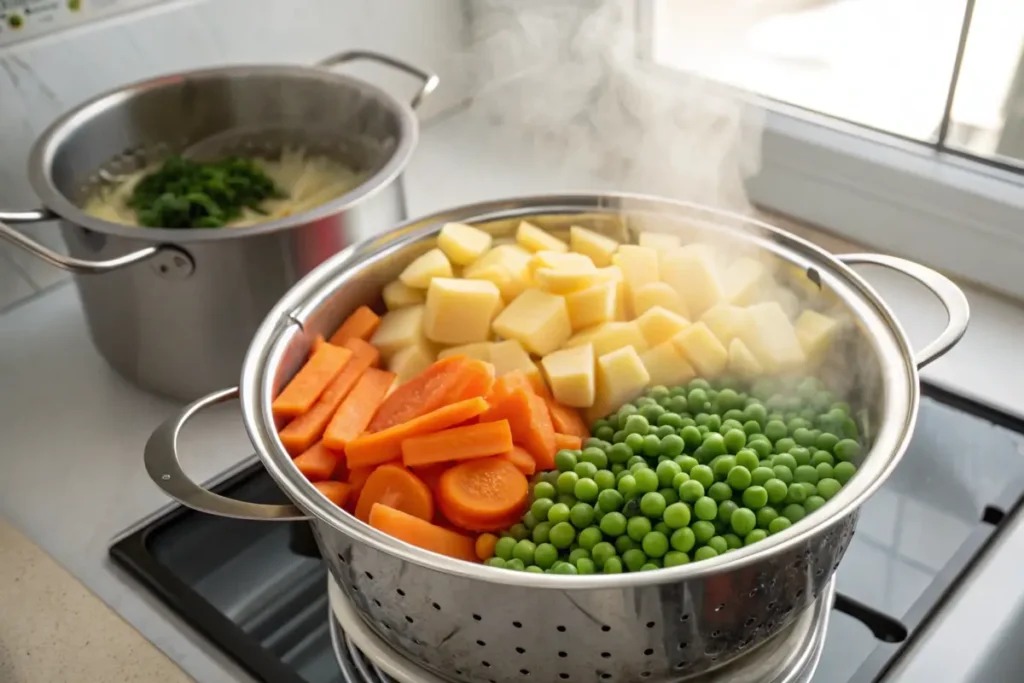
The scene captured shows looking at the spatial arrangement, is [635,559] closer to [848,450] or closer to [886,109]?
[848,450]

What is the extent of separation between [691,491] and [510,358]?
0.23 meters

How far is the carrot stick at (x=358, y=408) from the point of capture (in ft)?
2.57

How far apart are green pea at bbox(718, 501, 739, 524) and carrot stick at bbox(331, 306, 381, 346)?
37 cm

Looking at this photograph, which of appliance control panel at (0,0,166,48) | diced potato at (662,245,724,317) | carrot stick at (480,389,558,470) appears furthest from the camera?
appliance control panel at (0,0,166,48)

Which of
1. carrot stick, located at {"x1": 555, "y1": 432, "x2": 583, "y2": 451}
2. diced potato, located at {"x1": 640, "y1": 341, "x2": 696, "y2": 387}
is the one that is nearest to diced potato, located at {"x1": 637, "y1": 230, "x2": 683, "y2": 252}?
diced potato, located at {"x1": 640, "y1": 341, "x2": 696, "y2": 387}

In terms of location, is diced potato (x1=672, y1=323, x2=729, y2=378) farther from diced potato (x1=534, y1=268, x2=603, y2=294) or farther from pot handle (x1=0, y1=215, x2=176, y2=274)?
pot handle (x1=0, y1=215, x2=176, y2=274)

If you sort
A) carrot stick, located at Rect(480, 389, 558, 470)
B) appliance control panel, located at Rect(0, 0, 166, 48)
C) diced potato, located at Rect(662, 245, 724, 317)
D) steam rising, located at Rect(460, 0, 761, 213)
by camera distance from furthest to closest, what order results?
steam rising, located at Rect(460, 0, 761, 213) < appliance control panel, located at Rect(0, 0, 166, 48) < diced potato, located at Rect(662, 245, 724, 317) < carrot stick, located at Rect(480, 389, 558, 470)

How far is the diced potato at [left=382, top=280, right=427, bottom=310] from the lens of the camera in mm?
910

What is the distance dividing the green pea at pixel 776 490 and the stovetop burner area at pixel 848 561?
15 cm

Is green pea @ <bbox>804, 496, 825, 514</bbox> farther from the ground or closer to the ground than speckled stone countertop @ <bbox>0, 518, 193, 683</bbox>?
farther from the ground

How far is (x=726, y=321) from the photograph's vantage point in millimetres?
849

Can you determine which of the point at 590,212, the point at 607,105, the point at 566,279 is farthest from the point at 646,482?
the point at 607,105

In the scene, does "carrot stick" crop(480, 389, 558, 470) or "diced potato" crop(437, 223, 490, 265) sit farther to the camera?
"diced potato" crop(437, 223, 490, 265)

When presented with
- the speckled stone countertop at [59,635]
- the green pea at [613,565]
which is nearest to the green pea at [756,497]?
the green pea at [613,565]
